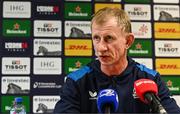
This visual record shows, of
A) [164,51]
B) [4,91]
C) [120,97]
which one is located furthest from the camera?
[164,51]

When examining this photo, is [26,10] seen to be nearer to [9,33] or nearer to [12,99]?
[9,33]

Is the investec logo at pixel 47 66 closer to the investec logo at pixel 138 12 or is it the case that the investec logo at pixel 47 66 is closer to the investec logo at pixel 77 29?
the investec logo at pixel 77 29

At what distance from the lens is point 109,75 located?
1526 mm

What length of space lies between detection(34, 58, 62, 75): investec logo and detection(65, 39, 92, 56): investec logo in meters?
0.12

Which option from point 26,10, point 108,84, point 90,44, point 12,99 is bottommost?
point 12,99

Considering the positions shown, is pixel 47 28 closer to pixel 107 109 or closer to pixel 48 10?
pixel 48 10

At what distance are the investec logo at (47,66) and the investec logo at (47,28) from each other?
0.20m

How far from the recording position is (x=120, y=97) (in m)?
1.48

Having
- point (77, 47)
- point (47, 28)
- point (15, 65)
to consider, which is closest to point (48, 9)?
point (47, 28)

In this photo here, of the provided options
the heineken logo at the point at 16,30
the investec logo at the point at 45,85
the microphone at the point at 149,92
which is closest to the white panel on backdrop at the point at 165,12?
the investec logo at the point at 45,85

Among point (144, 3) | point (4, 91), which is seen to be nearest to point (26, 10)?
point (4, 91)

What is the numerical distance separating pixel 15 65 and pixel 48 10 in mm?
522

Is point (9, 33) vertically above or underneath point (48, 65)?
above

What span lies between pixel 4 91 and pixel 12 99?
0.29ft
